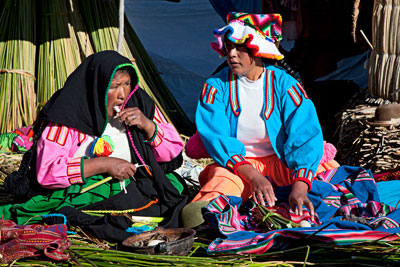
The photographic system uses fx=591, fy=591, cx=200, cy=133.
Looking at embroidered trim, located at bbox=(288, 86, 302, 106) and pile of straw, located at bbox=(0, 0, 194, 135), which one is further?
pile of straw, located at bbox=(0, 0, 194, 135)

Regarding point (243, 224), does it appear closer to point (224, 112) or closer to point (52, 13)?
point (224, 112)

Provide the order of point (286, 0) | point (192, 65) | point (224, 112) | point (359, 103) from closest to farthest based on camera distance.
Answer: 1. point (224, 112)
2. point (359, 103)
3. point (286, 0)
4. point (192, 65)

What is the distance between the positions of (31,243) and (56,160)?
1.75 ft

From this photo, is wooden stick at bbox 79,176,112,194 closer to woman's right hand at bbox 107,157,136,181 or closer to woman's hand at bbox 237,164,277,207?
woman's right hand at bbox 107,157,136,181

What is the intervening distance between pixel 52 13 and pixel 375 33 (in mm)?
2910

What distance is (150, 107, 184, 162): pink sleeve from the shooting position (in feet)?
11.0

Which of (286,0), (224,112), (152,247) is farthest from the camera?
(286,0)

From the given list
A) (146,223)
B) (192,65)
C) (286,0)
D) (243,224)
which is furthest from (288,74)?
(192,65)

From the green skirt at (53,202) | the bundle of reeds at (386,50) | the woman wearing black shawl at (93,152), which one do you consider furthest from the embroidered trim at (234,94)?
the bundle of reeds at (386,50)

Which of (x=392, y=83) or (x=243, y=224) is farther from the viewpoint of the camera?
(x=392, y=83)

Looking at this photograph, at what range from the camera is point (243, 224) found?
315 cm

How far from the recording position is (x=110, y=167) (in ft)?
10.2

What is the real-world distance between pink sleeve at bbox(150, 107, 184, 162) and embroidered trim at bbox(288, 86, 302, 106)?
0.71 metres

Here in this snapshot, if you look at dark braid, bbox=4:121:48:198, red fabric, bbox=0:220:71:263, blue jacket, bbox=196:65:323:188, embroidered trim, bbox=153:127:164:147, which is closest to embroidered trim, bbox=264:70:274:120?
blue jacket, bbox=196:65:323:188
